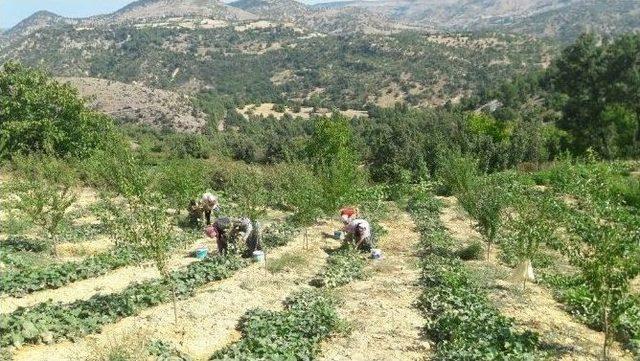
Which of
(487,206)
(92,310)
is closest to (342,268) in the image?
(487,206)

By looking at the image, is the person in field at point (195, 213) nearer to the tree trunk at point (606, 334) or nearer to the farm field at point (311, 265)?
the farm field at point (311, 265)

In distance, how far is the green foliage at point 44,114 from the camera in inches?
1464

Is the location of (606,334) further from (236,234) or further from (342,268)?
(236,234)

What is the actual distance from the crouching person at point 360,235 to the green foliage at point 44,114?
79.3 feet

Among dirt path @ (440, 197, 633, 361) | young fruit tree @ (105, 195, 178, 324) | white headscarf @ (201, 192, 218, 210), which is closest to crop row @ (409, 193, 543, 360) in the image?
dirt path @ (440, 197, 633, 361)

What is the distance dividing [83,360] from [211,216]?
13.5 m

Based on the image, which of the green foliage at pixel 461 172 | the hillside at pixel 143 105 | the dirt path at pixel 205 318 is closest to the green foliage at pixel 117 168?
the dirt path at pixel 205 318

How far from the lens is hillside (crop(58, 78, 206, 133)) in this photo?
396 feet

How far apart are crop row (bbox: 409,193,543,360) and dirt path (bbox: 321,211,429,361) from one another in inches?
14.1

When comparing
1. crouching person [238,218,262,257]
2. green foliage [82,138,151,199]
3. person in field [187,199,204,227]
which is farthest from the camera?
person in field [187,199,204,227]

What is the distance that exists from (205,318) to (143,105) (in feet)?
403

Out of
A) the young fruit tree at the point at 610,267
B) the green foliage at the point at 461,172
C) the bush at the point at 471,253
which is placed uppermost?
the young fruit tree at the point at 610,267

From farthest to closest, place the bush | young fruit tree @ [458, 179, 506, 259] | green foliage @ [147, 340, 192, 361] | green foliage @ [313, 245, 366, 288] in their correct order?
the bush, young fruit tree @ [458, 179, 506, 259], green foliage @ [313, 245, 366, 288], green foliage @ [147, 340, 192, 361]

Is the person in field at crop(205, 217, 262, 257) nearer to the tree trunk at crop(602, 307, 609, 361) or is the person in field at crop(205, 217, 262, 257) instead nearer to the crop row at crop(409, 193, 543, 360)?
the crop row at crop(409, 193, 543, 360)
